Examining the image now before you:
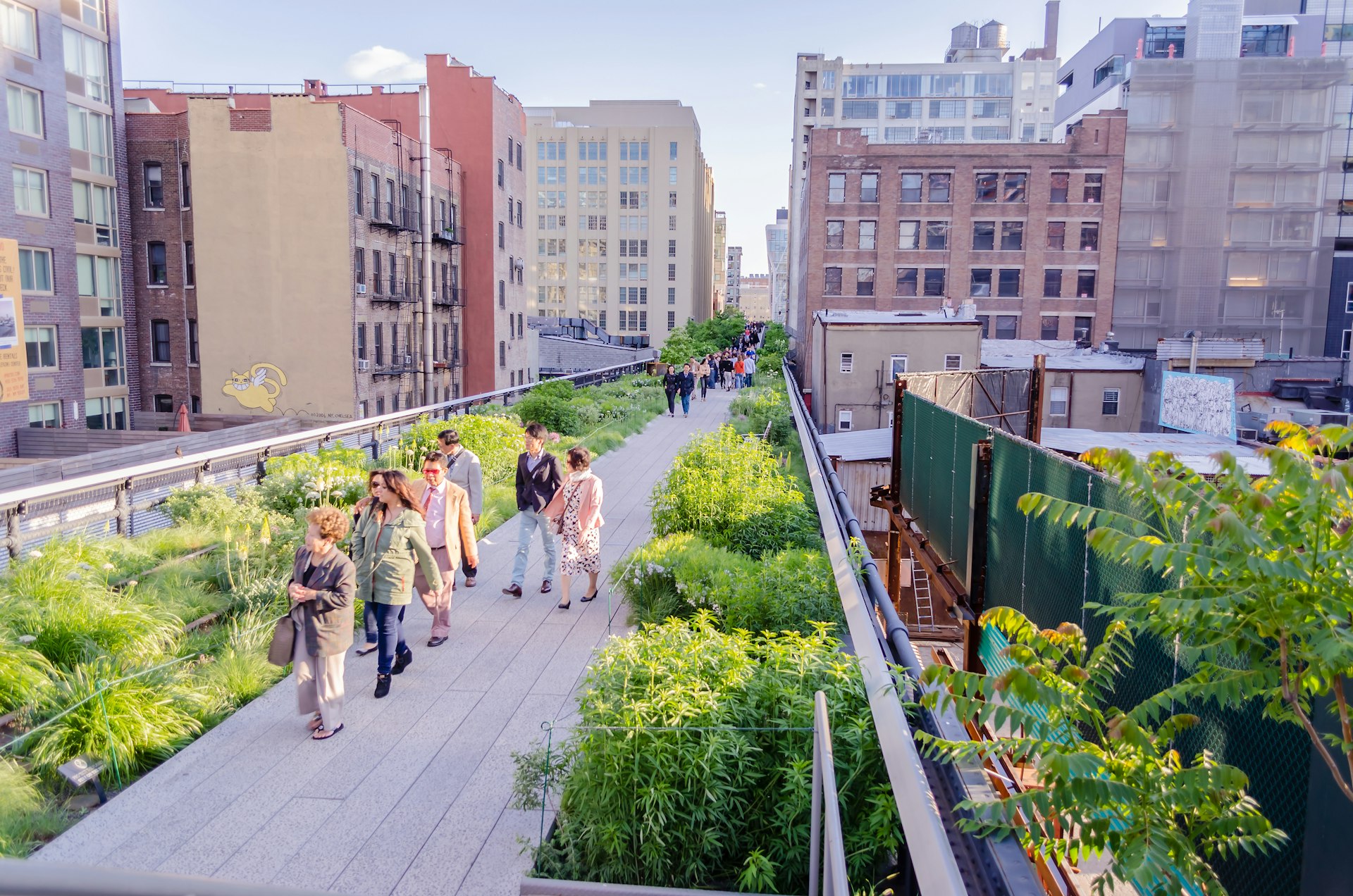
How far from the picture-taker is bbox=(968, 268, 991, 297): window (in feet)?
233

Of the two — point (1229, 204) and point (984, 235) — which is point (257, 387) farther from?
point (1229, 204)

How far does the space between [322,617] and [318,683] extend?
50 cm

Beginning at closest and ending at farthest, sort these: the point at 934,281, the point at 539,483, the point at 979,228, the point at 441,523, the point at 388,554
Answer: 1. the point at 388,554
2. the point at 441,523
3. the point at 539,483
4. the point at 979,228
5. the point at 934,281

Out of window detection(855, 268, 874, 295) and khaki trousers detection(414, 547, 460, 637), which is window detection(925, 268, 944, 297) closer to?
window detection(855, 268, 874, 295)

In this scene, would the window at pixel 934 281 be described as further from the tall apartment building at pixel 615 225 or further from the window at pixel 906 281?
the tall apartment building at pixel 615 225

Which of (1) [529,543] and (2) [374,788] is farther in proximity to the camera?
(1) [529,543]

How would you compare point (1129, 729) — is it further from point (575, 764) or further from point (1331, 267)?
point (1331, 267)

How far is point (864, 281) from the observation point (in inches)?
2820

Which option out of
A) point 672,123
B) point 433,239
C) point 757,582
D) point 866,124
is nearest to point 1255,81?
point 866,124

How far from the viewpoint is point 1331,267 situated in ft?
242

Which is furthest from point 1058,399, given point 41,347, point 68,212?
point 68,212

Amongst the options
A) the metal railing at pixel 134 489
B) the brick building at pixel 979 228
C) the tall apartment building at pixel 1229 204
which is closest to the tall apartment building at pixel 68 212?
the metal railing at pixel 134 489

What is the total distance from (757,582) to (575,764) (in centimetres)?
350

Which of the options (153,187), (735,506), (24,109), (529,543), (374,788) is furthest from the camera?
(153,187)
